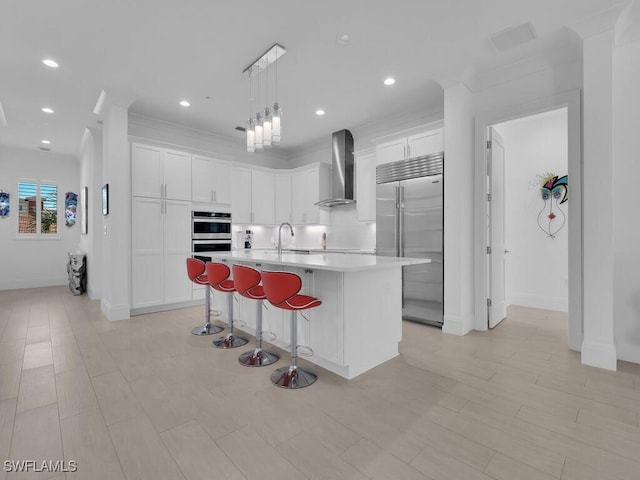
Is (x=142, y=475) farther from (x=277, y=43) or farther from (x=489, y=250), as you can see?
(x=489, y=250)

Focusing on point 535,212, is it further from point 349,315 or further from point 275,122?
point 275,122

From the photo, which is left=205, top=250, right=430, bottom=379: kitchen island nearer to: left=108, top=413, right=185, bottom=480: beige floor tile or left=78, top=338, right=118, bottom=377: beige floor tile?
left=108, top=413, right=185, bottom=480: beige floor tile

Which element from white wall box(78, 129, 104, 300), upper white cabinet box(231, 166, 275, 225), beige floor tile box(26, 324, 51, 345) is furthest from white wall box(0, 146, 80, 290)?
upper white cabinet box(231, 166, 275, 225)

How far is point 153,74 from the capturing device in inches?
149

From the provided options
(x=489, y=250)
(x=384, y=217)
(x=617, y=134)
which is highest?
(x=617, y=134)

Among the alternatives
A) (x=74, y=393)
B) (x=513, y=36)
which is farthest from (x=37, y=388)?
(x=513, y=36)

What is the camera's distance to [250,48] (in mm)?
3256

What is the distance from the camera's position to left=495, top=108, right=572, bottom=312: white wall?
15.9 feet

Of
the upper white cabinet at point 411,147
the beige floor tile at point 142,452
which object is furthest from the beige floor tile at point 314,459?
the upper white cabinet at point 411,147

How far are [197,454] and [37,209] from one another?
844cm

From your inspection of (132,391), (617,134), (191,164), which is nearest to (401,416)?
(132,391)

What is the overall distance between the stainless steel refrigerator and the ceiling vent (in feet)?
4.11

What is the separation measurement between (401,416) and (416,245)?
258 cm

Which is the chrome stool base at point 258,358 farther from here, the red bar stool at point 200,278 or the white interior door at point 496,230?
the white interior door at point 496,230
